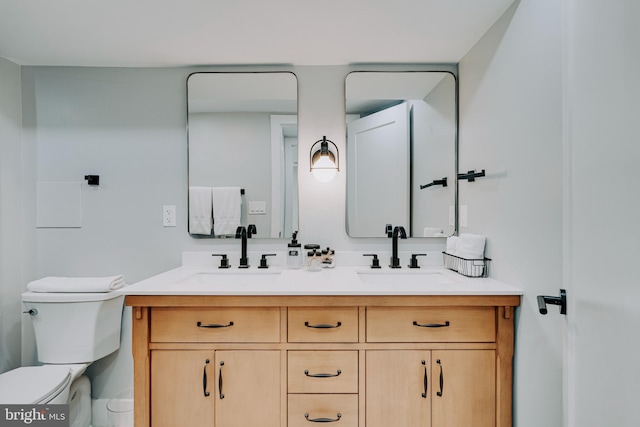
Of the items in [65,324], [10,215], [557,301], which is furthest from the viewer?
[10,215]

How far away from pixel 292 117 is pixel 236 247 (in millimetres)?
887

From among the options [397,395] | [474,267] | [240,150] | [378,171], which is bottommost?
[397,395]

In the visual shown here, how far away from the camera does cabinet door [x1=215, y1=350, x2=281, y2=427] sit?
4.45 ft

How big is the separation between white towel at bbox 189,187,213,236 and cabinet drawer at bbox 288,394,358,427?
111cm

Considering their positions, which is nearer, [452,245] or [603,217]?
[603,217]

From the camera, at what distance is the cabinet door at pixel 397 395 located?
1.35 m

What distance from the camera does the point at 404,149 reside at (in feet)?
6.27

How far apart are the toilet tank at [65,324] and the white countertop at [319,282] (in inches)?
18.6

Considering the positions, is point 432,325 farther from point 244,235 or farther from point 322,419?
point 244,235

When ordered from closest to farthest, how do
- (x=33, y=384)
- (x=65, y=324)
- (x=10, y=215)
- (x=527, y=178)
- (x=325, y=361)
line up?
(x=527, y=178)
(x=325, y=361)
(x=33, y=384)
(x=65, y=324)
(x=10, y=215)

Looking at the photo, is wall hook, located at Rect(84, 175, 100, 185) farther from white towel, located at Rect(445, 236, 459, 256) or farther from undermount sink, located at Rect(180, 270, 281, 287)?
white towel, located at Rect(445, 236, 459, 256)

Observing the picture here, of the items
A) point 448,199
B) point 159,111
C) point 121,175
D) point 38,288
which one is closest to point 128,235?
point 121,175

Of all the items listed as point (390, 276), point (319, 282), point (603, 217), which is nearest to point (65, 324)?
point (319, 282)
